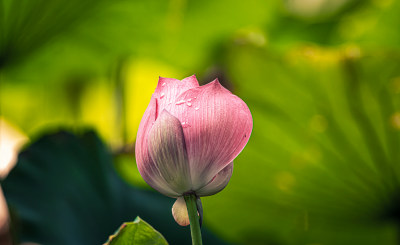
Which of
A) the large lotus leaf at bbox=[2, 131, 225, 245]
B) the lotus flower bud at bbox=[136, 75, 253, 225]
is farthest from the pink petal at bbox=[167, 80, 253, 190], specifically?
the large lotus leaf at bbox=[2, 131, 225, 245]

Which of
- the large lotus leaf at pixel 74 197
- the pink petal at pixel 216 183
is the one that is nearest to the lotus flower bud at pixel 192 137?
the pink petal at pixel 216 183

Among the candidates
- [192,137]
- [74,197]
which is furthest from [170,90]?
[74,197]

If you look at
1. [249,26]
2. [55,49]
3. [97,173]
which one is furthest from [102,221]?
[249,26]

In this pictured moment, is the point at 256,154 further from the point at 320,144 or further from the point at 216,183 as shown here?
the point at 216,183

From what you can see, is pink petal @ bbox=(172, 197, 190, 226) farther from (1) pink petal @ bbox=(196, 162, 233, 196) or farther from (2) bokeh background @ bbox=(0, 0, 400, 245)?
(2) bokeh background @ bbox=(0, 0, 400, 245)

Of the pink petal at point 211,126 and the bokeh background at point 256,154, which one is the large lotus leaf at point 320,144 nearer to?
the bokeh background at point 256,154

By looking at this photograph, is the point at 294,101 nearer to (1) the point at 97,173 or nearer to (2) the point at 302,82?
(2) the point at 302,82
